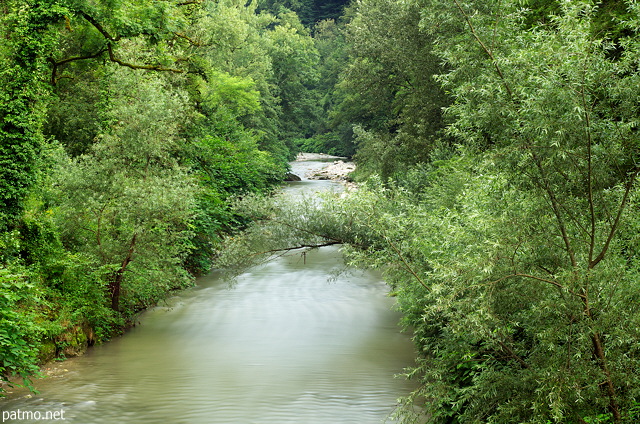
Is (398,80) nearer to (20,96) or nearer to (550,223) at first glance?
(20,96)

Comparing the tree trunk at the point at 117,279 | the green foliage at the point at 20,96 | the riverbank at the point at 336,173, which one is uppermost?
the green foliage at the point at 20,96

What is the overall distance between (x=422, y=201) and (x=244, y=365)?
22.6ft

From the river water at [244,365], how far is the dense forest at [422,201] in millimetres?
839

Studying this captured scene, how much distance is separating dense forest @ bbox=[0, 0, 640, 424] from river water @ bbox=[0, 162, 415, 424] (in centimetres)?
84

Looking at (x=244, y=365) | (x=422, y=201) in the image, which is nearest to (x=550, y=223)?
(x=244, y=365)

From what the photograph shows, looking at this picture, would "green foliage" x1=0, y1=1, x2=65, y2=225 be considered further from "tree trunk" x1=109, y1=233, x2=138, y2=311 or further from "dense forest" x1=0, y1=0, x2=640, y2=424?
"tree trunk" x1=109, y1=233, x2=138, y2=311

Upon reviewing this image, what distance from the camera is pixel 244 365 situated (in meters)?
12.5

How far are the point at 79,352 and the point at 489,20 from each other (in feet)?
35.7

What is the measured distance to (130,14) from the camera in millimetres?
14742

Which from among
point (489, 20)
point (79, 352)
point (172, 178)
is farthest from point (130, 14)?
point (489, 20)

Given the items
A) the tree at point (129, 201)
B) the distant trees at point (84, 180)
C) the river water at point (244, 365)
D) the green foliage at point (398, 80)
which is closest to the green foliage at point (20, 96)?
the distant trees at point (84, 180)

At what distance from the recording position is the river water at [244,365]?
989 centimetres

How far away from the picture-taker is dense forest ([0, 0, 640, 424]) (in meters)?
5.71

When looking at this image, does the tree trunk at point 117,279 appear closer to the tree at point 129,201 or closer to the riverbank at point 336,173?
the tree at point 129,201
